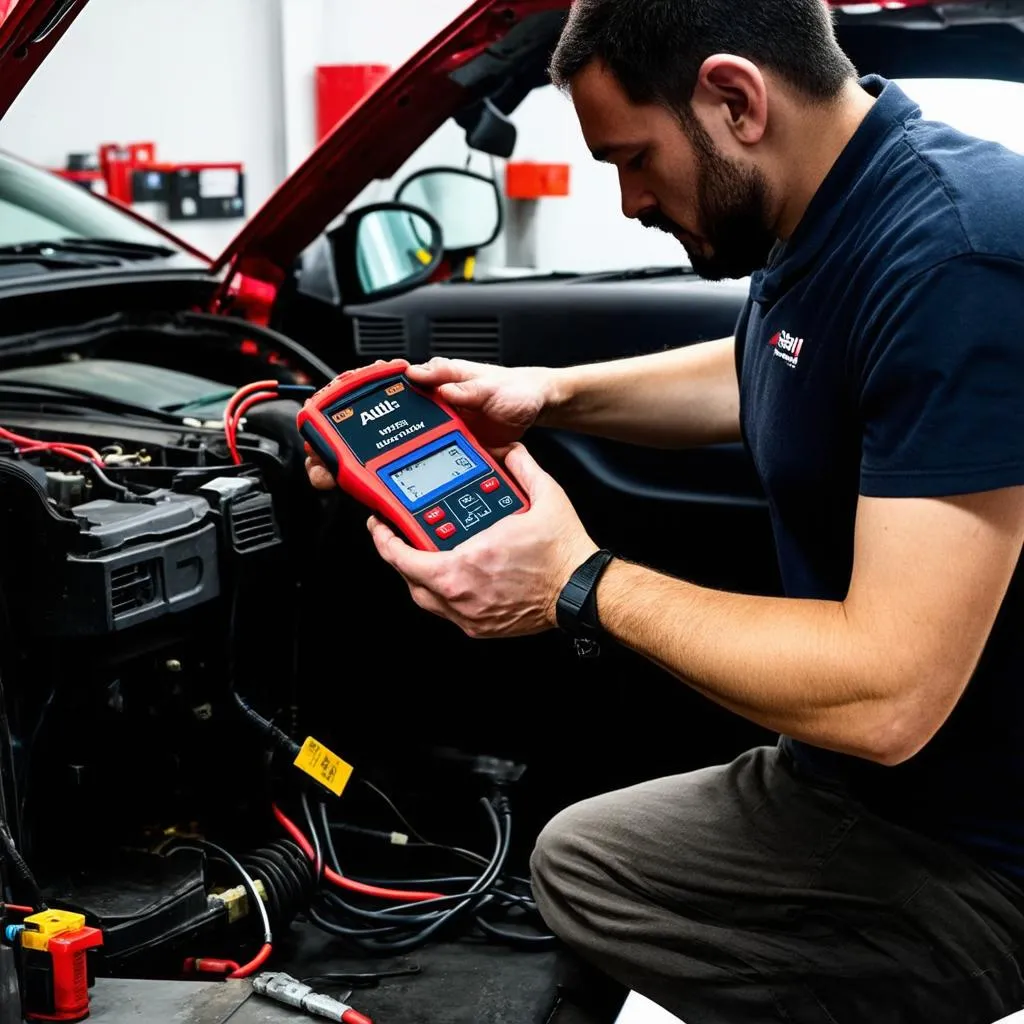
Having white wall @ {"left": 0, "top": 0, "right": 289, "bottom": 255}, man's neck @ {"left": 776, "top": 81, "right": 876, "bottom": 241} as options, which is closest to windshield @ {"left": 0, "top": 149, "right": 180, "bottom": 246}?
man's neck @ {"left": 776, "top": 81, "right": 876, "bottom": 241}

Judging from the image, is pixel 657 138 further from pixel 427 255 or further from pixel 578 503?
pixel 427 255

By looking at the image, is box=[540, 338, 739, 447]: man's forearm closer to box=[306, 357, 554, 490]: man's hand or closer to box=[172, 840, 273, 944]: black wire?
box=[306, 357, 554, 490]: man's hand

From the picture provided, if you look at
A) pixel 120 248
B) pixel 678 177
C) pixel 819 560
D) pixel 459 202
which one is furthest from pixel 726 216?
pixel 459 202

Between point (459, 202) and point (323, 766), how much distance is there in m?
1.38

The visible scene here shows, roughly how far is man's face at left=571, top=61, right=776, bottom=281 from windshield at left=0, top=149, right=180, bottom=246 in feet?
4.27

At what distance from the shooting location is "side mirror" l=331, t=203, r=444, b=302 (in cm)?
252

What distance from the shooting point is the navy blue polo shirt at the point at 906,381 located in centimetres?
112

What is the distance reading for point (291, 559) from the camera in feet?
6.35

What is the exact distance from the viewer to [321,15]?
625cm

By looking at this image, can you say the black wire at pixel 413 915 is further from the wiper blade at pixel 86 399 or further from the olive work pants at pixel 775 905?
the wiper blade at pixel 86 399

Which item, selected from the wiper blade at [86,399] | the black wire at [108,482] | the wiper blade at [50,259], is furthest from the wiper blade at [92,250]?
the black wire at [108,482]

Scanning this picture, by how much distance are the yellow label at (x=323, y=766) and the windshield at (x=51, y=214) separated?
1015 millimetres

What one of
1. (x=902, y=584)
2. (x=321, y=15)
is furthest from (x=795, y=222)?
(x=321, y=15)

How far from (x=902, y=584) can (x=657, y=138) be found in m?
0.49
